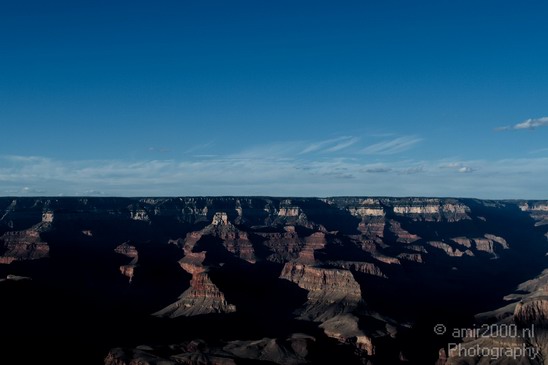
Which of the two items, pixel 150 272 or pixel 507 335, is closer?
pixel 507 335

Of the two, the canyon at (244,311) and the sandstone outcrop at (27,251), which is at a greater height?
the sandstone outcrop at (27,251)

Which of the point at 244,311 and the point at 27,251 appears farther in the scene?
the point at 27,251

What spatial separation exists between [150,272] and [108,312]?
5526 cm

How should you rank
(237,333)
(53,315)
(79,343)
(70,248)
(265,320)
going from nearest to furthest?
1. (79,343)
2. (53,315)
3. (237,333)
4. (265,320)
5. (70,248)

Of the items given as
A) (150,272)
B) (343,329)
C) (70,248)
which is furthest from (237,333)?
(70,248)

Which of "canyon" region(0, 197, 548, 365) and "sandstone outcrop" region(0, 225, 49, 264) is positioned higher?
"sandstone outcrop" region(0, 225, 49, 264)

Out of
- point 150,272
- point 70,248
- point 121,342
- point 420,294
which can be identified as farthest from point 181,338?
point 70,248

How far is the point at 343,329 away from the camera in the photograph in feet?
387

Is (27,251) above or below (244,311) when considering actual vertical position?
above

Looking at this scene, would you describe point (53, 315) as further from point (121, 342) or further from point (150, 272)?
point (150, 272)

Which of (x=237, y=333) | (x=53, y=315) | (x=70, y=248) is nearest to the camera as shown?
(x=53, y=315)

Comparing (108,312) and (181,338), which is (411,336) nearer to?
(181,338)

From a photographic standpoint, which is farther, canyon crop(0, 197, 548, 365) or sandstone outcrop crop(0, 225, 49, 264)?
sandstone outcrop crop(0, 225, 49, 264)

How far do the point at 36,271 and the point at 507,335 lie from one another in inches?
4682
